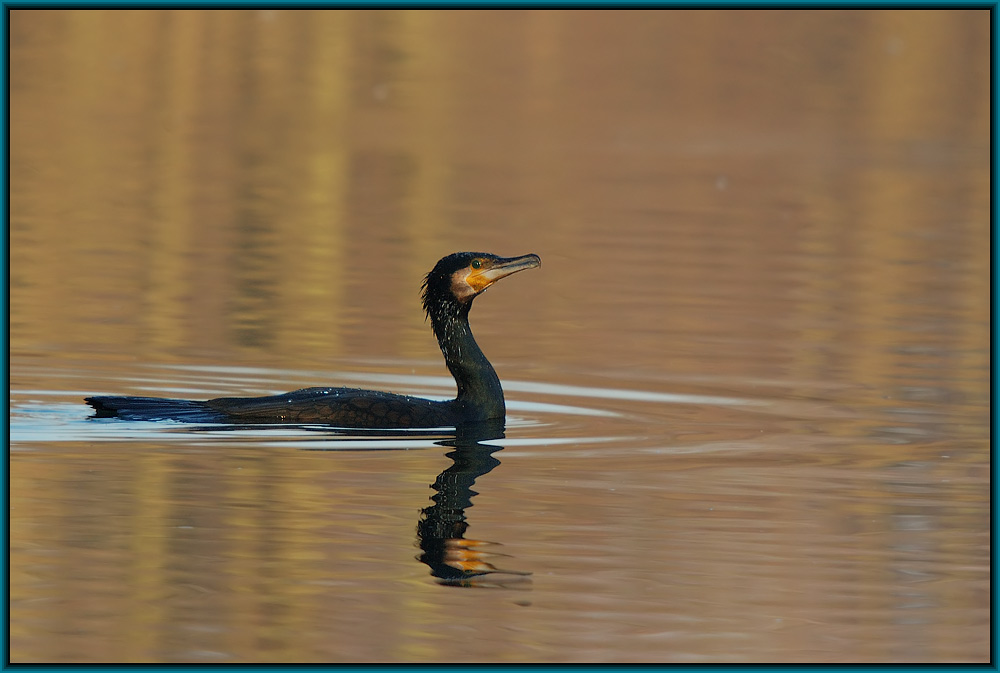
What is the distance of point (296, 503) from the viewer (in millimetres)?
7887

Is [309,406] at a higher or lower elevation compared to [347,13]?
lower

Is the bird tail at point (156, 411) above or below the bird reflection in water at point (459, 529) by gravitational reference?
above

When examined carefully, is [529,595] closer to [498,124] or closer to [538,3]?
[538,3]

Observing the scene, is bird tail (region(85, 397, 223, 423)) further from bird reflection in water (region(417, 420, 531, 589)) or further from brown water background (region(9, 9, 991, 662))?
bird reflection in water (region(417, 420, 531, 589))

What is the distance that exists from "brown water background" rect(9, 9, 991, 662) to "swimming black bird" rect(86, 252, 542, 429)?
20 centimetres

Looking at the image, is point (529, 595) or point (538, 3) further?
point (538, 3)

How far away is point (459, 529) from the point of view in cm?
757

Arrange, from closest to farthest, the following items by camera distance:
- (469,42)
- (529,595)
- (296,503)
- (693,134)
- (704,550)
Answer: (529,595) < (704,550) < (296,503) < (693,134) < (469,42)

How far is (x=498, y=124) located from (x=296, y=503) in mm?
23774

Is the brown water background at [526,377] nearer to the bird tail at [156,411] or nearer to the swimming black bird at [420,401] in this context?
the bird tail at [156,411]

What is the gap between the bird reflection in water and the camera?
687 cm

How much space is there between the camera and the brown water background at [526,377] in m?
6.50

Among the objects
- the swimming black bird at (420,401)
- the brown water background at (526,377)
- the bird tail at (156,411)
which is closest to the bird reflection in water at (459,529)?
the brown water background at (526,377)

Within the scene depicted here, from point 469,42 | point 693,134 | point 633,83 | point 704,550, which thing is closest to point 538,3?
point 704,550
